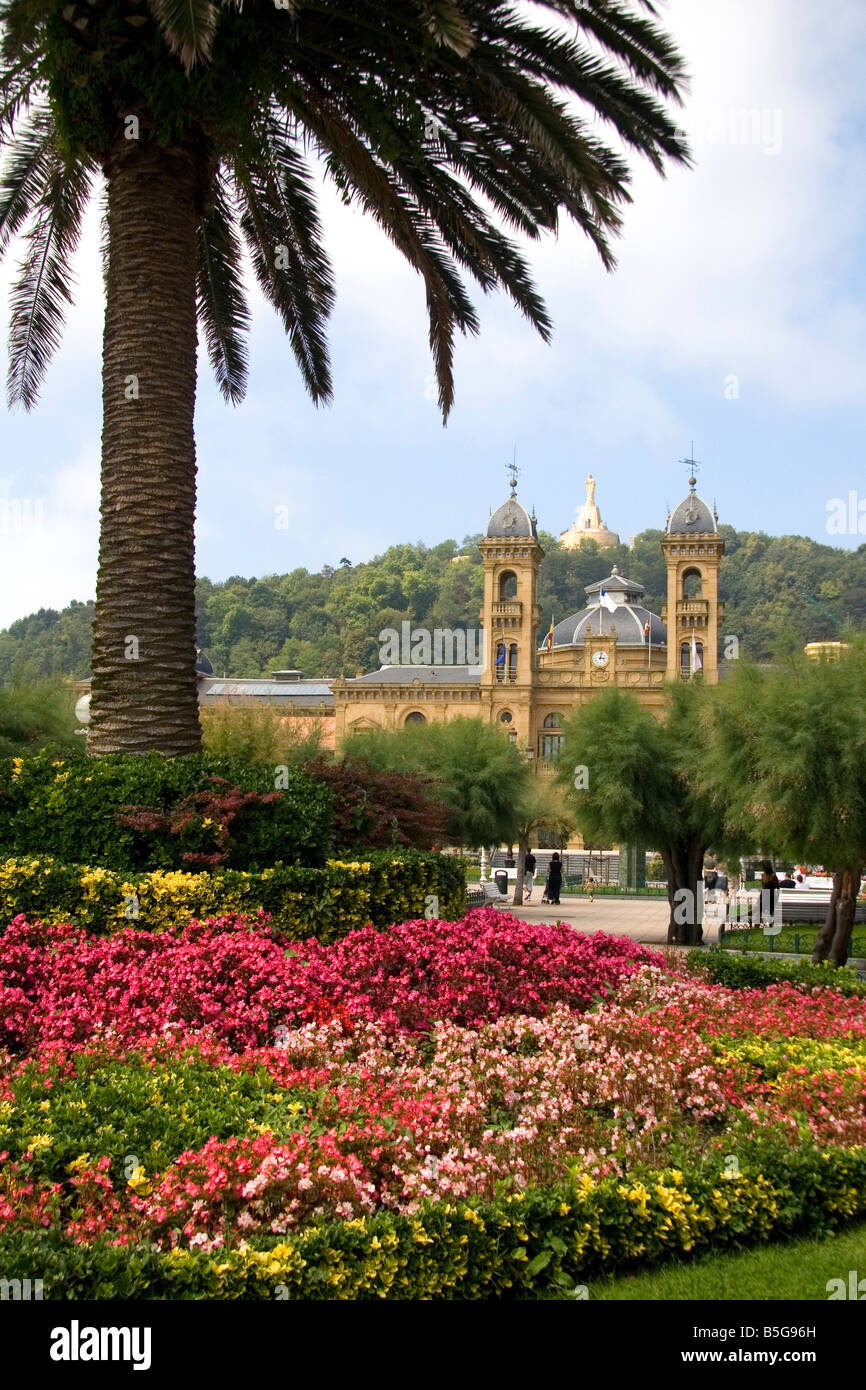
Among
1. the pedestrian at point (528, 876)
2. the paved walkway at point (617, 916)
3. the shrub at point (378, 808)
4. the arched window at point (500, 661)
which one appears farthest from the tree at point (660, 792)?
the arched window at point (500, 661)

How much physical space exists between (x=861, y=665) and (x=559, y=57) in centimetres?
824

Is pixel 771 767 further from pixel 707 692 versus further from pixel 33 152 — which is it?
pixel 33 152

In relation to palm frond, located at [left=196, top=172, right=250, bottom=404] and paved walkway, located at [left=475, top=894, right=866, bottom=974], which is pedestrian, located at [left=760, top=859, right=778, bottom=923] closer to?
paved walkway, located at [left=475, top=894, right=866, bottom=974]

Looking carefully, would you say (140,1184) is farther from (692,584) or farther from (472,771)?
(692,584)

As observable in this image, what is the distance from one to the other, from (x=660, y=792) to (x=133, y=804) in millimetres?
13596

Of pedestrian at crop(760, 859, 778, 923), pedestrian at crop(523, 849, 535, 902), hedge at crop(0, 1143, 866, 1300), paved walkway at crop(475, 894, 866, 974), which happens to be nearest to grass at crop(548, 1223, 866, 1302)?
hedge at crop(0, 1143, 866, 1300)

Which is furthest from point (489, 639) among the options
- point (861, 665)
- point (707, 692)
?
point (861, 665)

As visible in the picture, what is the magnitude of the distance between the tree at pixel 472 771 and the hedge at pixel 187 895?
812 inches

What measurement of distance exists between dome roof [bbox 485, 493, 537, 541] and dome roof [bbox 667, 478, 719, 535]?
28.5 ft

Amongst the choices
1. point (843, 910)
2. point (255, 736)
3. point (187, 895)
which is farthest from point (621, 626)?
point (187, 895)

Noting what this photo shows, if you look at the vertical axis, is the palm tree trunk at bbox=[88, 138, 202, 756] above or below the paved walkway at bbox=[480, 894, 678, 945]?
above

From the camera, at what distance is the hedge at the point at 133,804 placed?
8922 mm

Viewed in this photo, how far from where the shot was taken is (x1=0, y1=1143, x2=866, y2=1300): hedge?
148 inches

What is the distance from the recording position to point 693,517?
2911 inches
